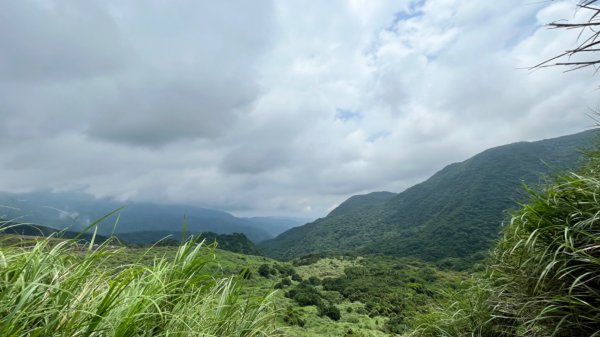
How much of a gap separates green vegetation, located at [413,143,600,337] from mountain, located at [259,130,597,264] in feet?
262

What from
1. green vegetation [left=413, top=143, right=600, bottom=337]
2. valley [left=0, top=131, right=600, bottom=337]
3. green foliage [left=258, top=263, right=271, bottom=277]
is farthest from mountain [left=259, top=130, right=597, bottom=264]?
green vegetation [left=413, top=143, right=600, bottom=337]

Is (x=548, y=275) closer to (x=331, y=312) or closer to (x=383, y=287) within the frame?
(x=331, y=312)

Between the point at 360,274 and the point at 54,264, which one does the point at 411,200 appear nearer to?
the point at 360,274

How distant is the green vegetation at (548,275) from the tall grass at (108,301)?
8.64 feet

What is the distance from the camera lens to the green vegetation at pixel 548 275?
2.77 meters

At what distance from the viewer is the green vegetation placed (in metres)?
2.77

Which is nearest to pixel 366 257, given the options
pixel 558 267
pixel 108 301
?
pixel 558 267

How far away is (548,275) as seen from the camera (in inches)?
127

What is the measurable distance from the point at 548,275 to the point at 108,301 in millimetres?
3895

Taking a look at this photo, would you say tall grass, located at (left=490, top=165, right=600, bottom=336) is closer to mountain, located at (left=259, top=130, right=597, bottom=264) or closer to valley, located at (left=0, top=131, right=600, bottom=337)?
valley, located at (left=0, top=131, right=600, bottom=337)

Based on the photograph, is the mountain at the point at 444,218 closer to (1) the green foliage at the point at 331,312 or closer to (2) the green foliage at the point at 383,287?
(2) the green foliage at the point at 383,287

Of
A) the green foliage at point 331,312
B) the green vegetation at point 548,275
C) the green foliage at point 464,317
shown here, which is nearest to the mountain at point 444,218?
the green foliage at point 331,312

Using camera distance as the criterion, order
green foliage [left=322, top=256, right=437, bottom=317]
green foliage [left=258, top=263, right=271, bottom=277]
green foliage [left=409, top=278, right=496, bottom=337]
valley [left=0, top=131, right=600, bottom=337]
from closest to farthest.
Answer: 1. valley [left=0, top=131, right=600, bottom=337]
2. green foliage [left=409, top=278, right=496, bottom=337]
3. green foliage [left=322, top=256, right=437, bottom=317]
4. green foliage [left=258, top=263, right=271, bottom=277]

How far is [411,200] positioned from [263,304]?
20427 cm
